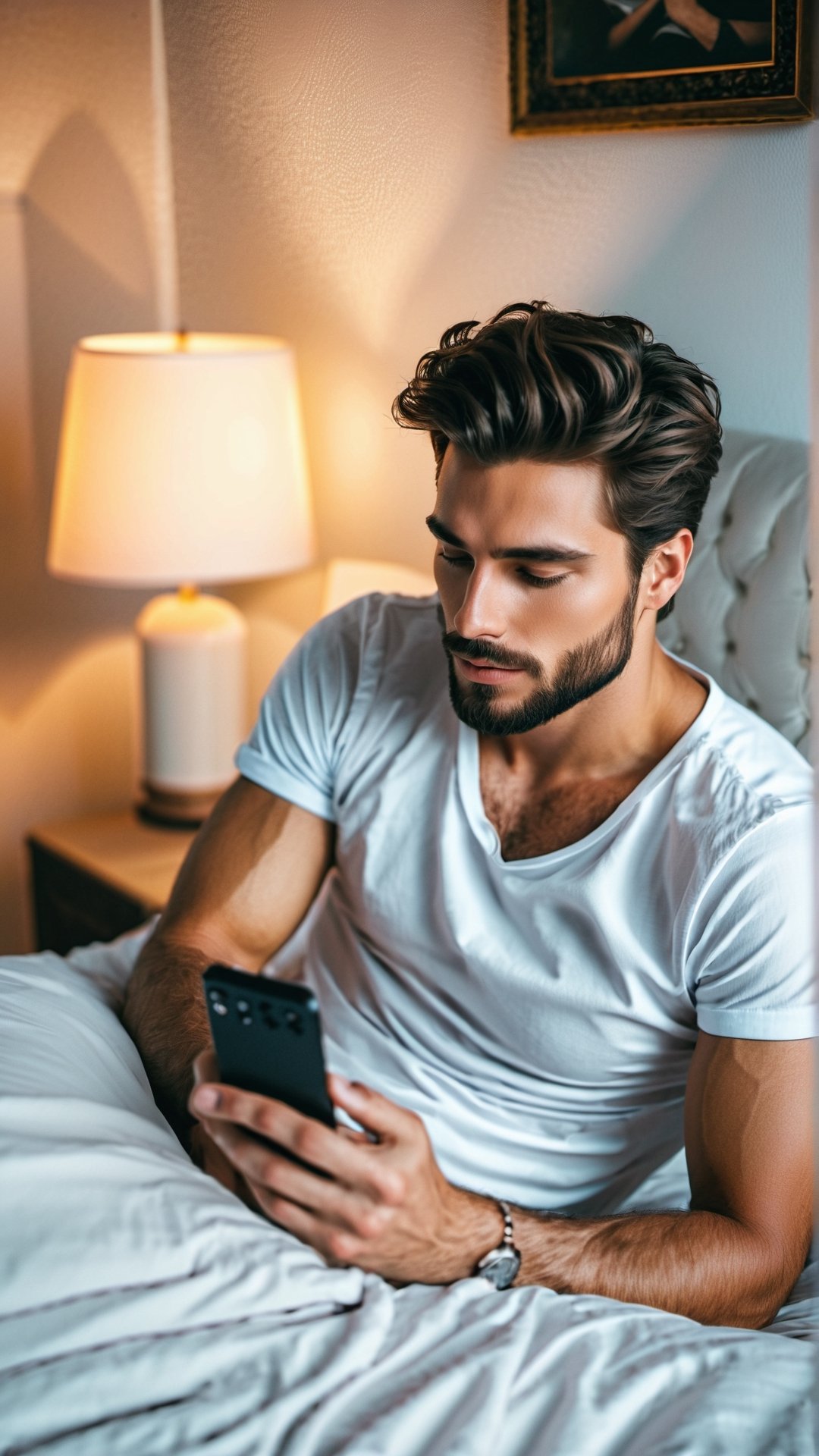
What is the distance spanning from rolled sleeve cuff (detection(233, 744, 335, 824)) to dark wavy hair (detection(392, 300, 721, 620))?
36 cm

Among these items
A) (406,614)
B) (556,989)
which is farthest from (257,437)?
(556,989)

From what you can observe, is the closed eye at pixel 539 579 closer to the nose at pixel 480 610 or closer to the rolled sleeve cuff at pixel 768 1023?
the nose at pixel 480 610

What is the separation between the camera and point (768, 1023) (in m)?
0.89

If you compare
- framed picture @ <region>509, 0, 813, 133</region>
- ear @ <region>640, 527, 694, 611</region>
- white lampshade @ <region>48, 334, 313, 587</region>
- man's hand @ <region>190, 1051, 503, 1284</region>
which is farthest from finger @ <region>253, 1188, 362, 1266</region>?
white lampshade @ <region>48, 334, 313, 587</region>

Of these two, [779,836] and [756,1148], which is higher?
[779,836]

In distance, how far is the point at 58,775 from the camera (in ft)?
6.55

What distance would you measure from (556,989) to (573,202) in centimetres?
56

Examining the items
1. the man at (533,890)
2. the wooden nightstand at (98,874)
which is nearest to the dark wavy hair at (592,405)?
the man at (533,890)

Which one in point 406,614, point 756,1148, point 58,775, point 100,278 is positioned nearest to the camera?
point 756,1148

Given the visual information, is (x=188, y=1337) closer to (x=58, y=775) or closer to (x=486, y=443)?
(x=486, y=443)

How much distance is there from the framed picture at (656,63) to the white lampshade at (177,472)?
2.64ft

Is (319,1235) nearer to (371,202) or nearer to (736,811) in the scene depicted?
(736,811)

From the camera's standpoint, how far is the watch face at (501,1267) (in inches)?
34.1

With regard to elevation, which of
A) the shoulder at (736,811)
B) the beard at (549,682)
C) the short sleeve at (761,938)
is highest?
the beard at (549,682)
